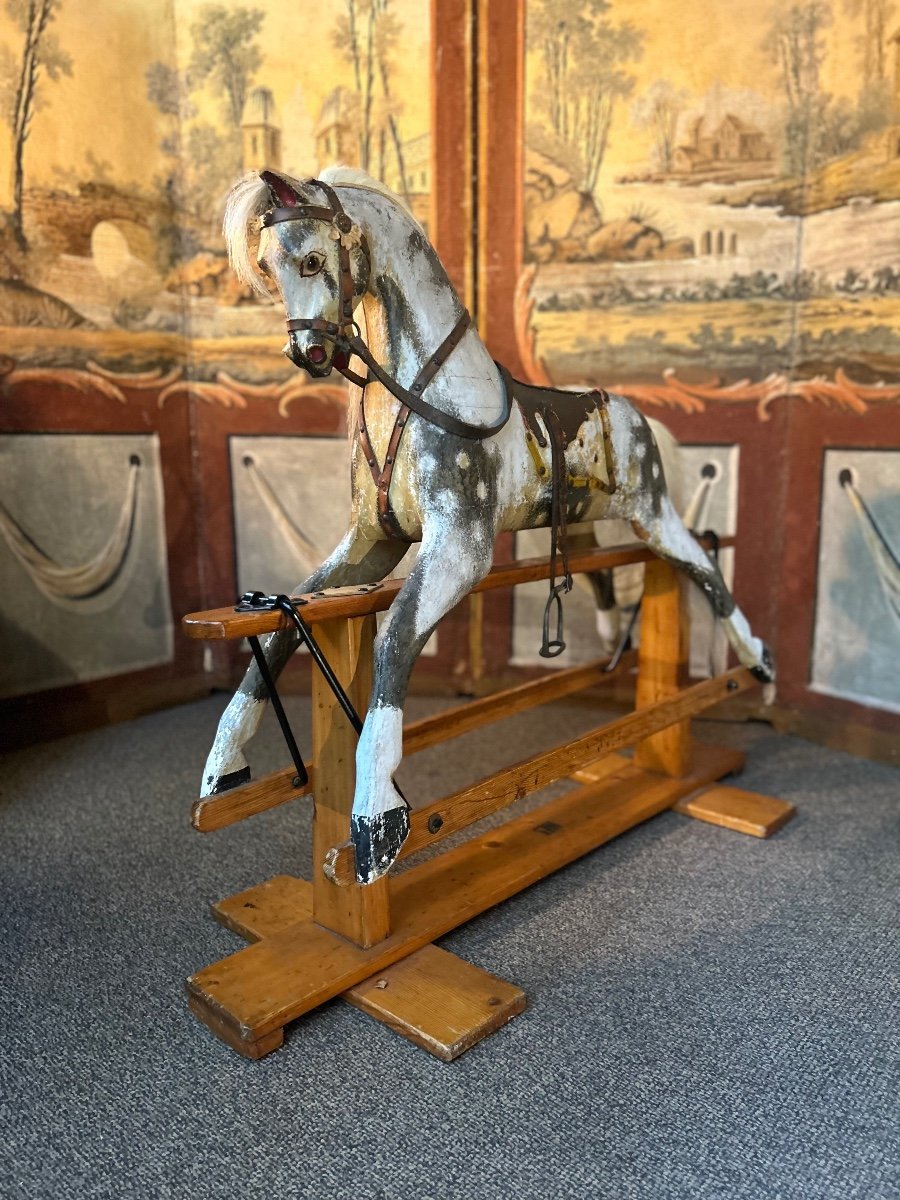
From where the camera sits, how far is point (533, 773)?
7.82ft

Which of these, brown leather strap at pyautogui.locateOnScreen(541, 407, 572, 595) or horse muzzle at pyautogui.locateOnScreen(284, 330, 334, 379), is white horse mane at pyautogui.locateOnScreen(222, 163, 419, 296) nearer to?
horse muzzle at pyautogui.locateOnScreen(284, 330, 334, 379)

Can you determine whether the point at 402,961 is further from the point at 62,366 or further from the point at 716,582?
the point at 62,366

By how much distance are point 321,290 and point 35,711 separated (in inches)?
111

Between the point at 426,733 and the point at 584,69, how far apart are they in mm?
3114

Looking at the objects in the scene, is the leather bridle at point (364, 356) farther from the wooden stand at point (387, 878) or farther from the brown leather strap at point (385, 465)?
the wooden stand at point (387, 878)

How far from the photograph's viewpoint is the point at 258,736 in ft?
13.1

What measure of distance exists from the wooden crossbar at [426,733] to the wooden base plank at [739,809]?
21.9 inches

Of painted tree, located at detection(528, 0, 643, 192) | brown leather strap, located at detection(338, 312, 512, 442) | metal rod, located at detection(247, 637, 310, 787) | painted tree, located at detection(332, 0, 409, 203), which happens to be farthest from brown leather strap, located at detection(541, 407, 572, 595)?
painted tree, located at detection(332, 0, 409, 203)

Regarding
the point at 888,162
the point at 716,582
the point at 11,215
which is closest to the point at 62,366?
the point at 11,215

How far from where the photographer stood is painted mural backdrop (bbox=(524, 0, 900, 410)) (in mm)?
3510

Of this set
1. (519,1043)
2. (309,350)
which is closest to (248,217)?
(309,350)

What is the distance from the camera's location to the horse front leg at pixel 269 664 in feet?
7.06

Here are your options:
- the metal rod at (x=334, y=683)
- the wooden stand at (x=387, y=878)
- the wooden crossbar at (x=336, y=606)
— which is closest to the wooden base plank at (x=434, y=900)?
the wooden stand at (x=387, y=878)

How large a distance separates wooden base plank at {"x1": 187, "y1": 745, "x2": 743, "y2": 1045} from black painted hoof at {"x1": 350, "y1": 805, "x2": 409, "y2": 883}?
0.37 meters
